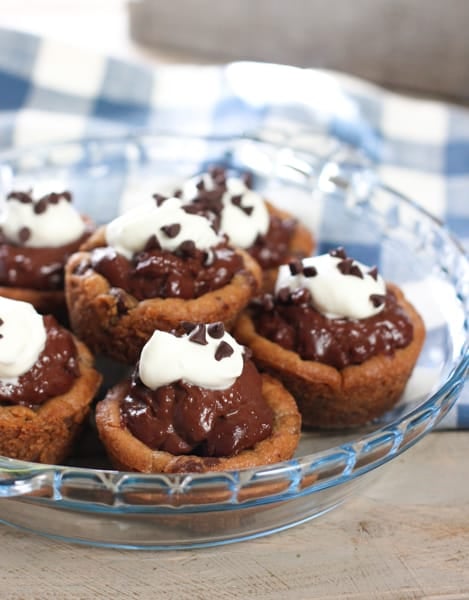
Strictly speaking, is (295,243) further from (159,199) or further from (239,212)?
(159,199)

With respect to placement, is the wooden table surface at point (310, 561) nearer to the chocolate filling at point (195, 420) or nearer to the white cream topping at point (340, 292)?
the chocolate filling at point (195, 420)

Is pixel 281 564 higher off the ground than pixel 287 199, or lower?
lower

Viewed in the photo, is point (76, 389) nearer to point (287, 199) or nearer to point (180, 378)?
point (180, 378)

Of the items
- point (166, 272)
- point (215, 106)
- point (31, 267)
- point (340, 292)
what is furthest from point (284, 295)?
point (215, 106)

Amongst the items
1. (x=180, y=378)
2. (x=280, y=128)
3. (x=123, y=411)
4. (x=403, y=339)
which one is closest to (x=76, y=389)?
(x=123, y=411)

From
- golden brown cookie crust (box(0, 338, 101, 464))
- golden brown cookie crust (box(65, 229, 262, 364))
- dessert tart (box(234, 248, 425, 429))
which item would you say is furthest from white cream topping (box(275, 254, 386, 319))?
golden brown cookie crust (box(0, 338, 101, 464))

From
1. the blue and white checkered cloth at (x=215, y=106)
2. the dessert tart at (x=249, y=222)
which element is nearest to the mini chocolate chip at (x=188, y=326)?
the dessert tart at (x=249, y=222)
